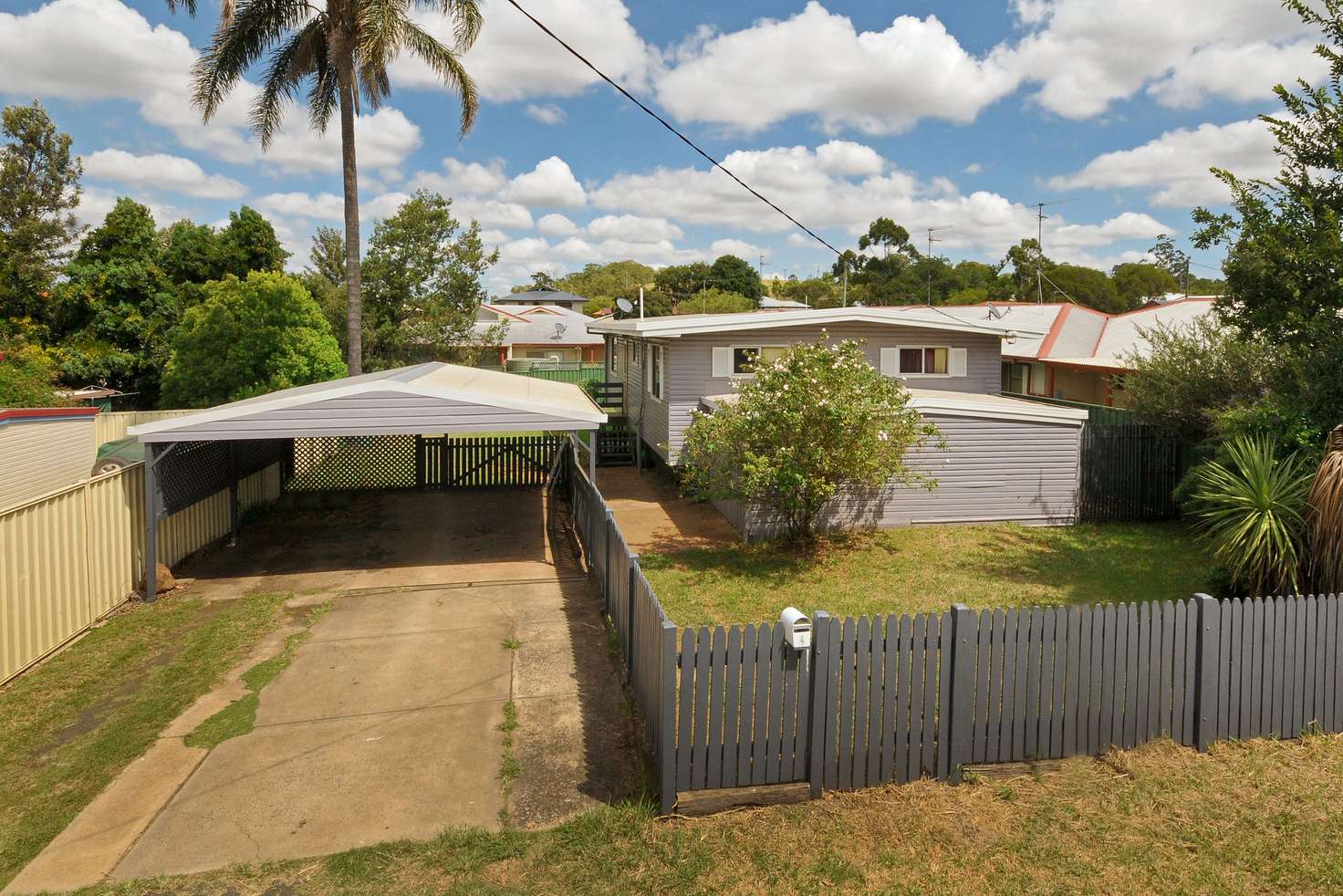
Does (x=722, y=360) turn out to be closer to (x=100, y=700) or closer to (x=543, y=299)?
(x=100, y=700)

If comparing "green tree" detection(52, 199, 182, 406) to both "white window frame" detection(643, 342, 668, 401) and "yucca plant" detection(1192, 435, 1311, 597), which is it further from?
"yucca plant" detection(1192, 435, 1311, 597)

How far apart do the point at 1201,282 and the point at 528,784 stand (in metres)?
117

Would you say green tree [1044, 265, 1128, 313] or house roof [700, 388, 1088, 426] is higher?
green tree [1044, 265, 1128, 313]

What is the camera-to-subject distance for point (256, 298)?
2428 cm

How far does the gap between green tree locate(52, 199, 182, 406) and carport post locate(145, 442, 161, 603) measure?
66.7 feet

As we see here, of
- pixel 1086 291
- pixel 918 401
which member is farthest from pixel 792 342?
pixel 1086 291

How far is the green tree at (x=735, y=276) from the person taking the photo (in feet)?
320

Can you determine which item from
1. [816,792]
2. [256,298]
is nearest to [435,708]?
[816,792]

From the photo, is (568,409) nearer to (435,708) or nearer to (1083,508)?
(435,708)

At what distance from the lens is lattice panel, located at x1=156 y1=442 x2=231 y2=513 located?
11.6 m

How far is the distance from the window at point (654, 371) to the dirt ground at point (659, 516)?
6.75 ft

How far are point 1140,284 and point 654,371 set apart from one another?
72.3 metres

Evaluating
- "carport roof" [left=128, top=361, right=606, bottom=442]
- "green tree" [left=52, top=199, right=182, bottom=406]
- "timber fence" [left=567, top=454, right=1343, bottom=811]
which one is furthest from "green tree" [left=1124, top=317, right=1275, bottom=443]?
"green tree" [left=52, top=199, right=182, bottom=406]

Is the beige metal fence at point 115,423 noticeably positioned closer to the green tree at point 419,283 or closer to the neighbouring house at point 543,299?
the green tree at point 419,283
